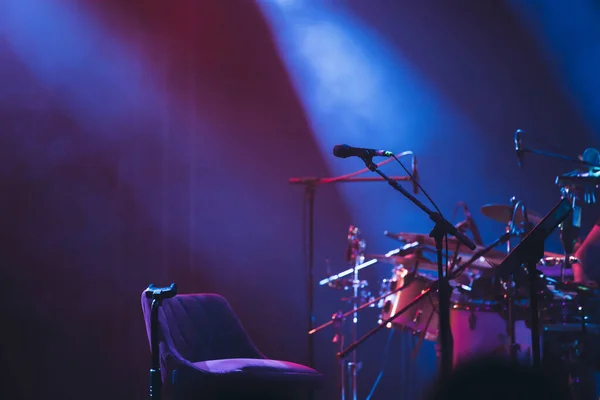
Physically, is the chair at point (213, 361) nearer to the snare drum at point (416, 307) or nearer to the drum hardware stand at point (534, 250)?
the snare drum at point (416, 307)

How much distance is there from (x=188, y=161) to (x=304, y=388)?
2.59 m

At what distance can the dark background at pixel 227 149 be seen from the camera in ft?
16.9

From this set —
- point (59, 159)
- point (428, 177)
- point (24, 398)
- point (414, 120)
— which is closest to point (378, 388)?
point (428, 177)

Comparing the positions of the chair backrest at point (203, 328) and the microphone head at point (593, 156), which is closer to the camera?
the chair backrest at point (203, 328)

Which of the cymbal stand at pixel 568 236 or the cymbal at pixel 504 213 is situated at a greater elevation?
the cymbal at pixel 504 213

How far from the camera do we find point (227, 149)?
6.11m

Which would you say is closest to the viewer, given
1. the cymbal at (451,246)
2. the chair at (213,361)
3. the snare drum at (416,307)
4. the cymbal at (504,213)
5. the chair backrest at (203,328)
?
the chair at (213,361)

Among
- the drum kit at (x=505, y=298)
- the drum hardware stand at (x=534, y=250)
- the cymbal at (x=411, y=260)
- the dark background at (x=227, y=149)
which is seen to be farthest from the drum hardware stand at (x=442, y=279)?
the dark background at (x=227, y=149)

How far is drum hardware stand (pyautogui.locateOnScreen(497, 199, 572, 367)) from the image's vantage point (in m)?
3.28

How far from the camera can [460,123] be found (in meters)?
6.43

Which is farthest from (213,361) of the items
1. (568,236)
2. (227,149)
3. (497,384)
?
(227,149)

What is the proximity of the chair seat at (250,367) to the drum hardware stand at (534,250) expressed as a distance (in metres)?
1.27

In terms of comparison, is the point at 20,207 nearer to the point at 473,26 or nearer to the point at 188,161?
the point at 188,161

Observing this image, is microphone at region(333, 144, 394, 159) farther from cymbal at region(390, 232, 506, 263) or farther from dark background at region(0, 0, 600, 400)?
dark background at region(0, 0, 600, 400)
